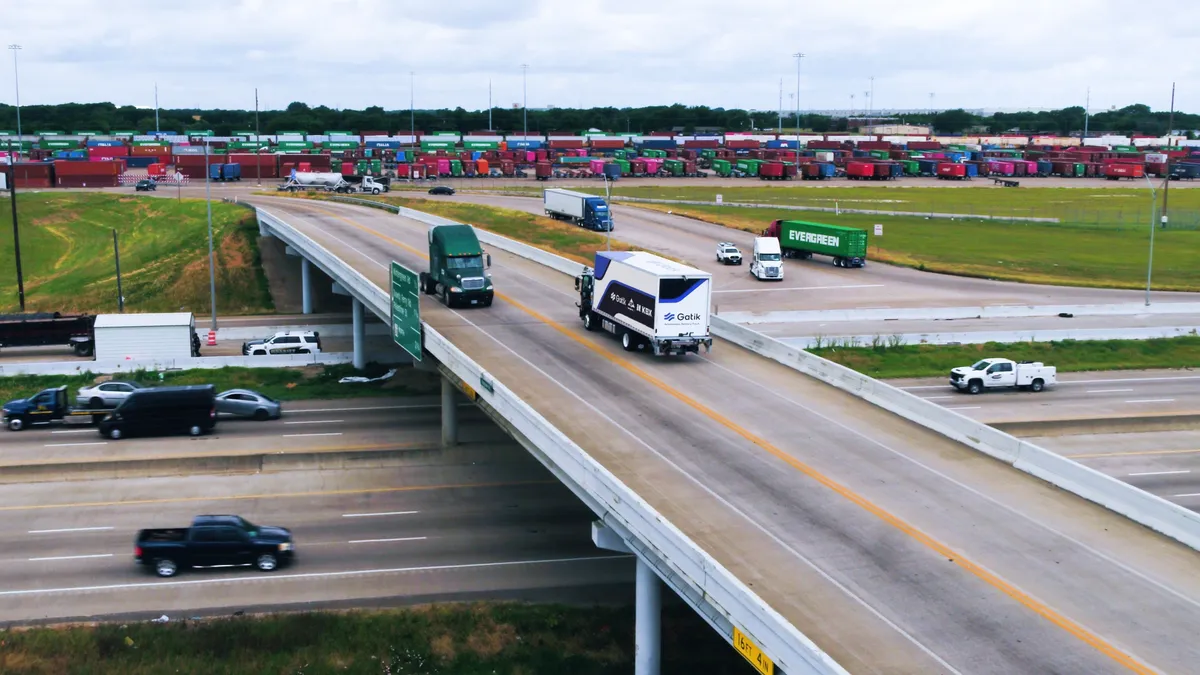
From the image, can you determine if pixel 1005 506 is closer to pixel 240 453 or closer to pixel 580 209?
pixel 240 453

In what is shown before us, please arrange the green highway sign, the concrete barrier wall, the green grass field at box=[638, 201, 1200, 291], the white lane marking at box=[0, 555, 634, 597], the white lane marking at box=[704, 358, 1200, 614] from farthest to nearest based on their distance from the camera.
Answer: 1. the green grass field at box=[638, 201, 1200, 291]
2. the green highway sign
3. the white lane marking at box=[0, 555, 634, 597]
4. the concrete barrier wall
5. the white lane marking at box=[704, 358, 1200, 614]

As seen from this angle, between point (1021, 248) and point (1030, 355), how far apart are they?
107ft

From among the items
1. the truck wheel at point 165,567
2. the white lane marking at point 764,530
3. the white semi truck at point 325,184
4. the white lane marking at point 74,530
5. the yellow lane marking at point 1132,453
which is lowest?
the white lane marking at point 74,530

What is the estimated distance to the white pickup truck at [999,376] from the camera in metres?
48.1

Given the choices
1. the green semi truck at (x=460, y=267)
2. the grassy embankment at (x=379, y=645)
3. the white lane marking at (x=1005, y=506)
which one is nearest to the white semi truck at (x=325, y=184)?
the green semi truck at (x=460, y=267)

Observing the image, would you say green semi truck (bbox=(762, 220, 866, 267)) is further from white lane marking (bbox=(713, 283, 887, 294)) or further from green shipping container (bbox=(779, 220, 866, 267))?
white lane marking (bbox=(713, 283, 887, 294))

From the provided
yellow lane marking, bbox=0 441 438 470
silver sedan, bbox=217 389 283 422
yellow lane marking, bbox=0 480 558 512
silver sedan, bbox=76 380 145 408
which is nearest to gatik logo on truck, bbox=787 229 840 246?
yellow lane marking, bbox=0 441 438 470

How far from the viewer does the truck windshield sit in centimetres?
4697

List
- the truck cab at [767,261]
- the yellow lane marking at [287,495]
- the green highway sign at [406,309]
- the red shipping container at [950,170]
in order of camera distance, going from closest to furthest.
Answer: the yellow lane marking at [287,495] → the green highway sign at [406,309] → the truck cab at [767,261] → the red shipping container at [950,170]

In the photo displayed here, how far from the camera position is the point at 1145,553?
875 inches

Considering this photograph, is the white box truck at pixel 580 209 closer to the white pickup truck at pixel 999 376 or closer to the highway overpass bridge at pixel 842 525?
the white pickup truck at pixel 999 376

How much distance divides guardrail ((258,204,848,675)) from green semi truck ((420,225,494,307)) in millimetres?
11909

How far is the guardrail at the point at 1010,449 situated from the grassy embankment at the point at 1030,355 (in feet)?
47.1

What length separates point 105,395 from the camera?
47.0m
